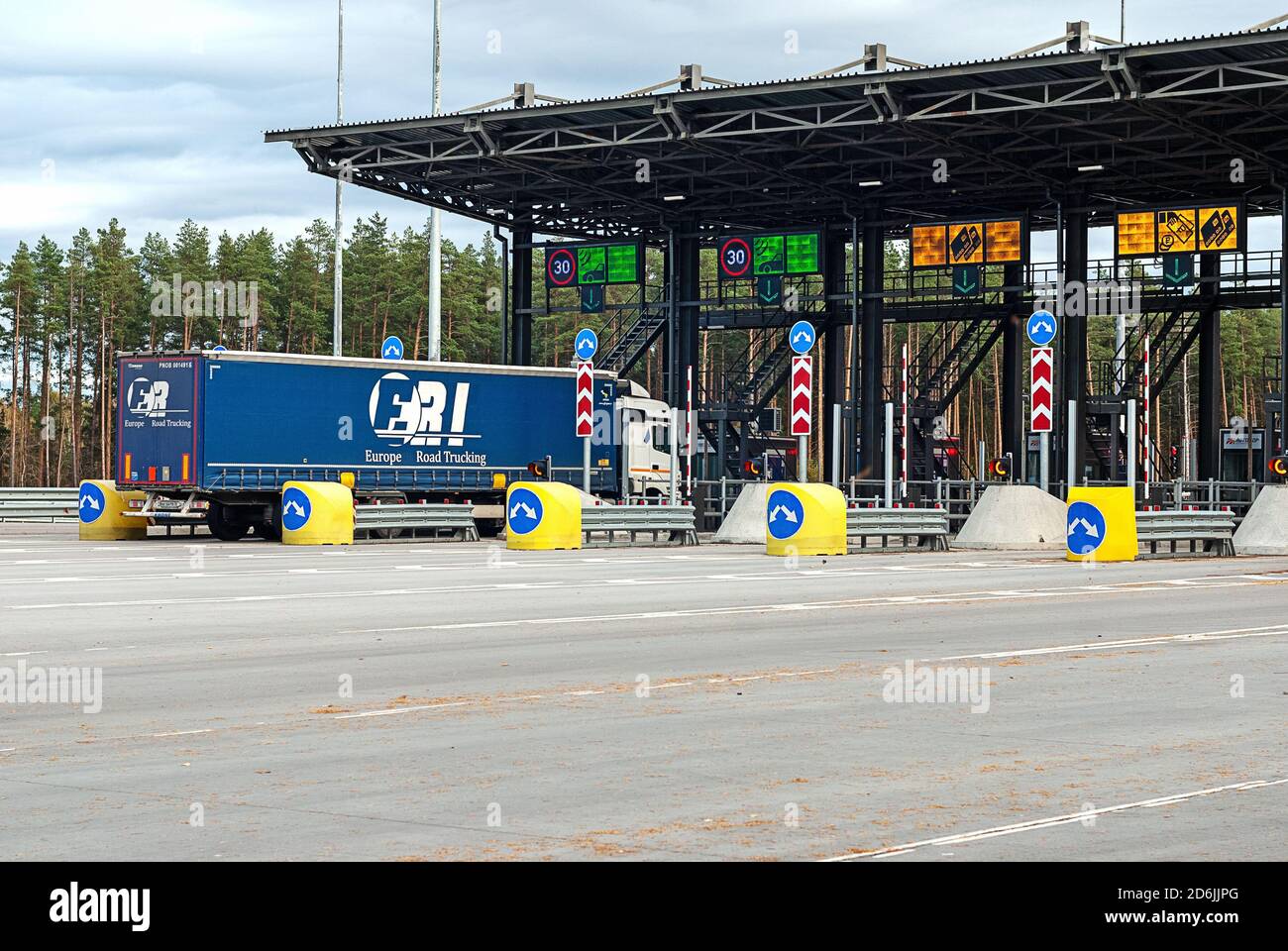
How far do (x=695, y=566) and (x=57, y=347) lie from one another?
92.5 metres

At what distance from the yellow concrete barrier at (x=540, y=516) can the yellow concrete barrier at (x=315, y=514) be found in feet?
12.9

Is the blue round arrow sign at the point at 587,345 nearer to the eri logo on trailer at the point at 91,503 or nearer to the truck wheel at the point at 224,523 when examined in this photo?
the truck wheel at the point at 224,523

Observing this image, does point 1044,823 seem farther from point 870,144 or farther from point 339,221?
point 339,221

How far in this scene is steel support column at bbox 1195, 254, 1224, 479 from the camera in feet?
176

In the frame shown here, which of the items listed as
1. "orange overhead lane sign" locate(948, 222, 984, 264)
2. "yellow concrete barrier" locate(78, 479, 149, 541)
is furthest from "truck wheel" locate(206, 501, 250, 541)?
"orange overhead lane sign" locate(948, 222, 984, 264)

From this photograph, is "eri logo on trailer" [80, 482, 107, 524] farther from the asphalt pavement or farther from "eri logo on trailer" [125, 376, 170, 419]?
the asphalt pavement

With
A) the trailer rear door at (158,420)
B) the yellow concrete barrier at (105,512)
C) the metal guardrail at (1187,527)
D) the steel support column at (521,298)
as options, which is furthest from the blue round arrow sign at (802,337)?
the steel support column at (521,298)

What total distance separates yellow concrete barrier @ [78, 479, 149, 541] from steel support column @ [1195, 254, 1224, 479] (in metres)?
28.6

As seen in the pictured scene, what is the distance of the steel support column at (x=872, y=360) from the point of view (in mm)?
53531

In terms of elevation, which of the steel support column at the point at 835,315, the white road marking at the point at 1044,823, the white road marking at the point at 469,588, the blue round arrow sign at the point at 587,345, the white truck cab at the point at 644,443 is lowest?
the white road marking at the point at 1044,823

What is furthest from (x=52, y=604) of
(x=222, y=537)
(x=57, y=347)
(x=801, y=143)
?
(x=57, y=347)

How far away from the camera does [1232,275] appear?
50.4m
